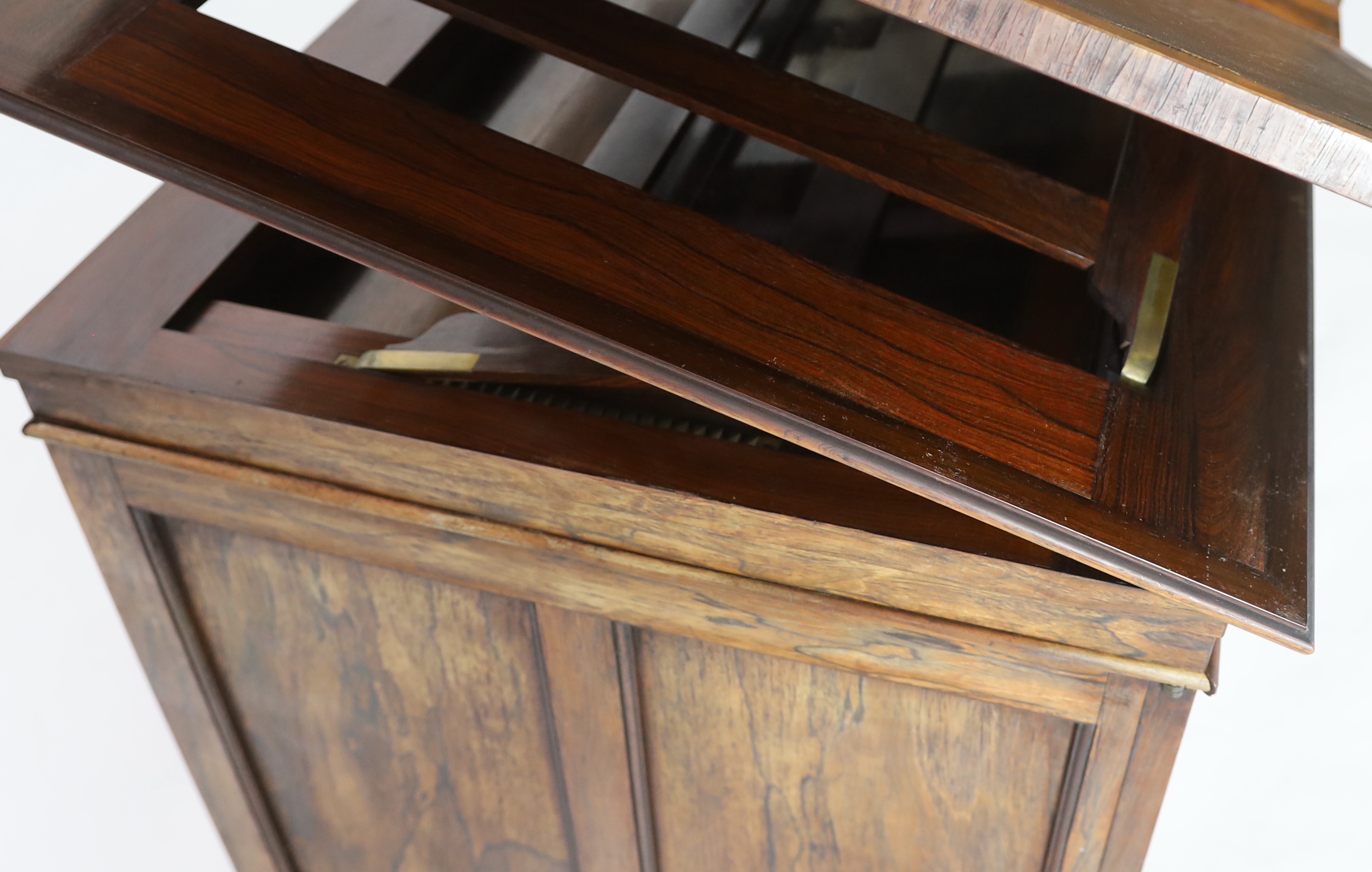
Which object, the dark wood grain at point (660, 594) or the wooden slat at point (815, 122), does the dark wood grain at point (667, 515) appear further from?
the wooden slat at point (815, 122)

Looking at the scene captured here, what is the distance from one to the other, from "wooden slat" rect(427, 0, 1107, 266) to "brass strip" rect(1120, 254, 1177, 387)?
0.18 feet

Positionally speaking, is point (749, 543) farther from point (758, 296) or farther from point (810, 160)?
point (810, 160)

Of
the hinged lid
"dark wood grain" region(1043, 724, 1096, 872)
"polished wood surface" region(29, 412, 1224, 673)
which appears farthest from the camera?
"dark wood grain" region(1043, 724, 1096, 872)

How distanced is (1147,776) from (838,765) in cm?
28

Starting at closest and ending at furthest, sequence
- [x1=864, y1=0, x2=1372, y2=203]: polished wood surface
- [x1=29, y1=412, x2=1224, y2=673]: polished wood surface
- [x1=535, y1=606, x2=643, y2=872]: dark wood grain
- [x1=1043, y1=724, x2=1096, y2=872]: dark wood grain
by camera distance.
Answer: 1. [x1=864, y1=0, x2=1372, y2=203]: polished wood surface
2. [x1=29, y1=412, x2=1224, y2=673]: polished wood surface
3. [x1=1043, y1=724, x2=1096, y2=872]: dark wood grain
4. [x1=535, y1=606, x2=643, y2=872]: dark wood grain

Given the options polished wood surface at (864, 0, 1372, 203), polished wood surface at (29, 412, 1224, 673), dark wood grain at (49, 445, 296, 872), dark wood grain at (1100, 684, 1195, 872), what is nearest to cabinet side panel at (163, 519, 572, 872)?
dark wood grain at (49, 445, 296, 872)

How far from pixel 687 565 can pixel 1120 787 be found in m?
0.42

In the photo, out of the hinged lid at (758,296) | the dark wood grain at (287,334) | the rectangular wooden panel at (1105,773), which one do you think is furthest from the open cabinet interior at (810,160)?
the rectangular wooden panel at (1105,773)

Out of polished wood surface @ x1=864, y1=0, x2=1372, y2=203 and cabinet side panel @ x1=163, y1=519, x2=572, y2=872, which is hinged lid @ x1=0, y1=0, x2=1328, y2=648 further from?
cabinet side panel @ x1=163, y1=519, x2=572, y2=872

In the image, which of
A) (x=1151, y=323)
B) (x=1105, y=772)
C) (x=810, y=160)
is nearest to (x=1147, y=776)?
(x=1105, y=772)

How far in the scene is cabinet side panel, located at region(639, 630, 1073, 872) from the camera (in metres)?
1.21

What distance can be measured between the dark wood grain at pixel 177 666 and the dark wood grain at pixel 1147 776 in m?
0.96

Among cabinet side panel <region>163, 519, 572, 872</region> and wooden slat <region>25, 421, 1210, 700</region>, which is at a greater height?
wooden slat <region>25, 421, 1210, 700</region>

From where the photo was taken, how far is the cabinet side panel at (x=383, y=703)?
4.44 feet
